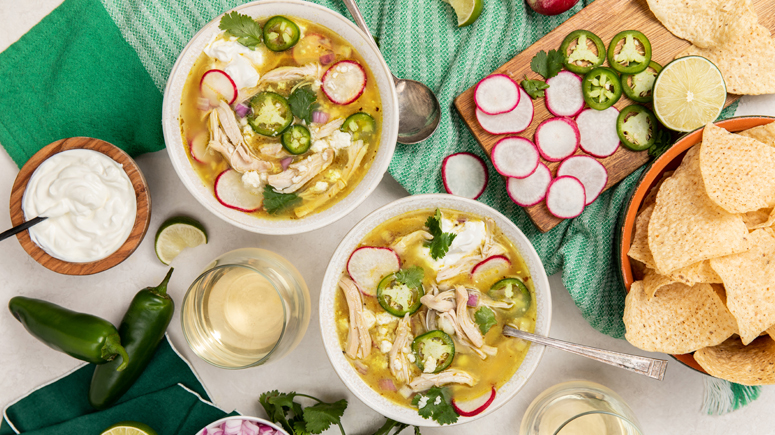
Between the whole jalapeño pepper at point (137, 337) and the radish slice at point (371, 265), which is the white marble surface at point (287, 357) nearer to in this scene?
the whole jalapeño pepper at point (137, 337)

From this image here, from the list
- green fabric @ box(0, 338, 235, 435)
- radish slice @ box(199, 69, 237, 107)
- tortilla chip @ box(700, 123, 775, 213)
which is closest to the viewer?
tortilla chip @ box(700, 123, 775, 213)

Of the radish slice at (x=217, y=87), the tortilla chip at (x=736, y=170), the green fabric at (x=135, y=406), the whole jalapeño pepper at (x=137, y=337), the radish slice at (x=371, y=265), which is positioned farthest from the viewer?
the green fabric at (x=135, y=406)

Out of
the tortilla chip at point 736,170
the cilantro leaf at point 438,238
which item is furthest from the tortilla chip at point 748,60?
the cilantro leaf at point 438,238

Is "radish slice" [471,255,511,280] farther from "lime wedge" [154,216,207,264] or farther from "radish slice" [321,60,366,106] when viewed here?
"lime wedge" [154,216,207,264]

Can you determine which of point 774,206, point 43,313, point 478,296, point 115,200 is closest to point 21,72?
point 115,200

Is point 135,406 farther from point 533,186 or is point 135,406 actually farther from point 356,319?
point 533,186

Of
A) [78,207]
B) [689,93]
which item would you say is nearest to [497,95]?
[689,93]

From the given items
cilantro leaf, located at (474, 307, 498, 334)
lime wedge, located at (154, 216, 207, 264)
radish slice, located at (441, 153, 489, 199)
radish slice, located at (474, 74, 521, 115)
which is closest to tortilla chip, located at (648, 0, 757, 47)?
radish slice, located at (474, 74, 521, 115)
